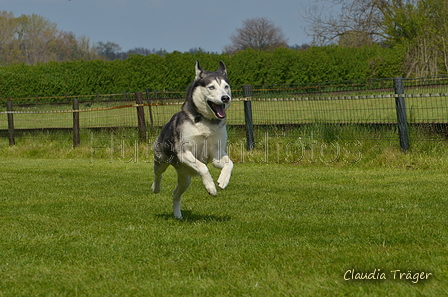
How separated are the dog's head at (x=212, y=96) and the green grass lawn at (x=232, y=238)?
1229 millimetres

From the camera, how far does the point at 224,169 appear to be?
596 cm

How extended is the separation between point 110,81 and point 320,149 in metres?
25.7

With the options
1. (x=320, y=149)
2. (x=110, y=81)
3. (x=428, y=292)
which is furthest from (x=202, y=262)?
(x=110, y=81)

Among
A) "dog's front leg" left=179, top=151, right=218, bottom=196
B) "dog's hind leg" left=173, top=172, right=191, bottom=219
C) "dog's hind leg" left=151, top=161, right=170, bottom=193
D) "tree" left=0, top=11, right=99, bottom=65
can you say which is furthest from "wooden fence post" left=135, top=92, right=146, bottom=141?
"tree" left=0, top=11, right=99, bottom=65

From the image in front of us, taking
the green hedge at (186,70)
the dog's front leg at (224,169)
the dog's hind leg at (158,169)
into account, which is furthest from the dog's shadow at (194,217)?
the green hedge at (186,70)

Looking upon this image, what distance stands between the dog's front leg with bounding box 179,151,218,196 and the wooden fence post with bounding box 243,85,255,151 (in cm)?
790

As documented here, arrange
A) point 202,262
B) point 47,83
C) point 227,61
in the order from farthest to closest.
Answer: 1. point 47,83
2. point 227,61
3. point 202,262

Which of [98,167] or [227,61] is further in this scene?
[227,61]

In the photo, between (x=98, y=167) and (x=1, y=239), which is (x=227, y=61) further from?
(x=1, y=239)

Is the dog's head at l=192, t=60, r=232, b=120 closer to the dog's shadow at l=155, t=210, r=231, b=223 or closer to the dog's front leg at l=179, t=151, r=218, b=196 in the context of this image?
the dog's front leg at l=179, t=151, r=218, b=196

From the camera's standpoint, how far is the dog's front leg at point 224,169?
5.82 meters

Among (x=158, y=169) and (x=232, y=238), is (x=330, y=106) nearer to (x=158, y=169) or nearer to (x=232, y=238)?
(x=158, y=169)

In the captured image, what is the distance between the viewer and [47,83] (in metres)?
36.8

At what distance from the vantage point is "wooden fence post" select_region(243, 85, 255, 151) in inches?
551
